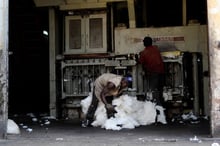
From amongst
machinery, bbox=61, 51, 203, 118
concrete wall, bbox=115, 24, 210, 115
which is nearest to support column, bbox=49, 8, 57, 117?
machinery, bbox=61, 51, 203, 118

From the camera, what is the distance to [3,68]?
7930mm

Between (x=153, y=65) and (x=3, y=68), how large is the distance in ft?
13.0

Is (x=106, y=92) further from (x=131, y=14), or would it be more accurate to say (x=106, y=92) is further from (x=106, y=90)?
(x=131, y=14)

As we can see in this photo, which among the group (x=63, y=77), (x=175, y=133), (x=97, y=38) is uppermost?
(x=97, y=38)

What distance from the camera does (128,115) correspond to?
32.5 ft

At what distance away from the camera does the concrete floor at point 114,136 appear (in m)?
7.38

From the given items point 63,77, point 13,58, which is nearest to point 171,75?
point 63,77

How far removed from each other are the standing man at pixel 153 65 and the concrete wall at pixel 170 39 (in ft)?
1.54

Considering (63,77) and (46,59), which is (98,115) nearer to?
(63,77)

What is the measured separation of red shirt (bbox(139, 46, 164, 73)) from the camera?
10812 mm

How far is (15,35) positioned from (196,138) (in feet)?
25.8

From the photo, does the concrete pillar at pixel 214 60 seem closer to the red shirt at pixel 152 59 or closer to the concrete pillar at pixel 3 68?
the red shirt at pixel 152 59

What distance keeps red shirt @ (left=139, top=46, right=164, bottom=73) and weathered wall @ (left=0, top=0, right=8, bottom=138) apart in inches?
149

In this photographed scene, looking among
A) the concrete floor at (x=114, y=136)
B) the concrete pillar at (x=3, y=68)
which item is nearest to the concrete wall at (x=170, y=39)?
the concrete floor at (x=114, y=136)
